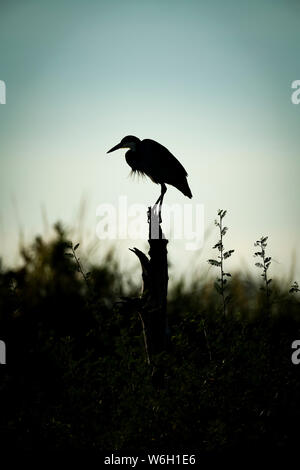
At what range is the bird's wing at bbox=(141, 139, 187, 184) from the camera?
6.89 metres

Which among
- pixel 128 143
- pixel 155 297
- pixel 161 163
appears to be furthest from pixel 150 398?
pixel 128 143

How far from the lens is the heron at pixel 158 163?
6.88 m

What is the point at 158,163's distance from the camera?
272 inches

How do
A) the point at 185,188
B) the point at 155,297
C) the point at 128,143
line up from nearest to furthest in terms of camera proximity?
the point at 155,297 → the point at 185,188 → the point at 128,143

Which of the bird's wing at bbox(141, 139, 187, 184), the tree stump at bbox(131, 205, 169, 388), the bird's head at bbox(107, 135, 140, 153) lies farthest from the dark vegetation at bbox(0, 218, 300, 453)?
the bird's head at bbox(107, 135, 140, 153)

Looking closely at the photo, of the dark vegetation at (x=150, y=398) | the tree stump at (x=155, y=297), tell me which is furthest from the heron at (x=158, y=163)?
the dark vegetation at (x=150, y=398)

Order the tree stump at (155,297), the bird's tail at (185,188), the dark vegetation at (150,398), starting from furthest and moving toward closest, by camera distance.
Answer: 1. the bird's tail at (185,188)
2. the tree stump at (155,297)
3. the dark vegetation at (150,398)

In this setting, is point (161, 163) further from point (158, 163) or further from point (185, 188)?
point (185, 188)

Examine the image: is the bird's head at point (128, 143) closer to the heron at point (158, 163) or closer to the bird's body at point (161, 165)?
the heron at point (158, 163)

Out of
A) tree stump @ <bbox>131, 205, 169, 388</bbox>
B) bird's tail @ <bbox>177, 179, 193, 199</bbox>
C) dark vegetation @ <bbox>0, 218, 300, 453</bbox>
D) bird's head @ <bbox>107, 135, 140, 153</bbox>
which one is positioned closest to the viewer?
dark vegetation @ <bbox>0, 218, 300, 453</bbox>

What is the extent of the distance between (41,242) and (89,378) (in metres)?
3.92

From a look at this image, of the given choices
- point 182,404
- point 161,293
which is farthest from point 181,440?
point 161,293

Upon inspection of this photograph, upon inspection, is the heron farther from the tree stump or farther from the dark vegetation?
the dark vegetation
